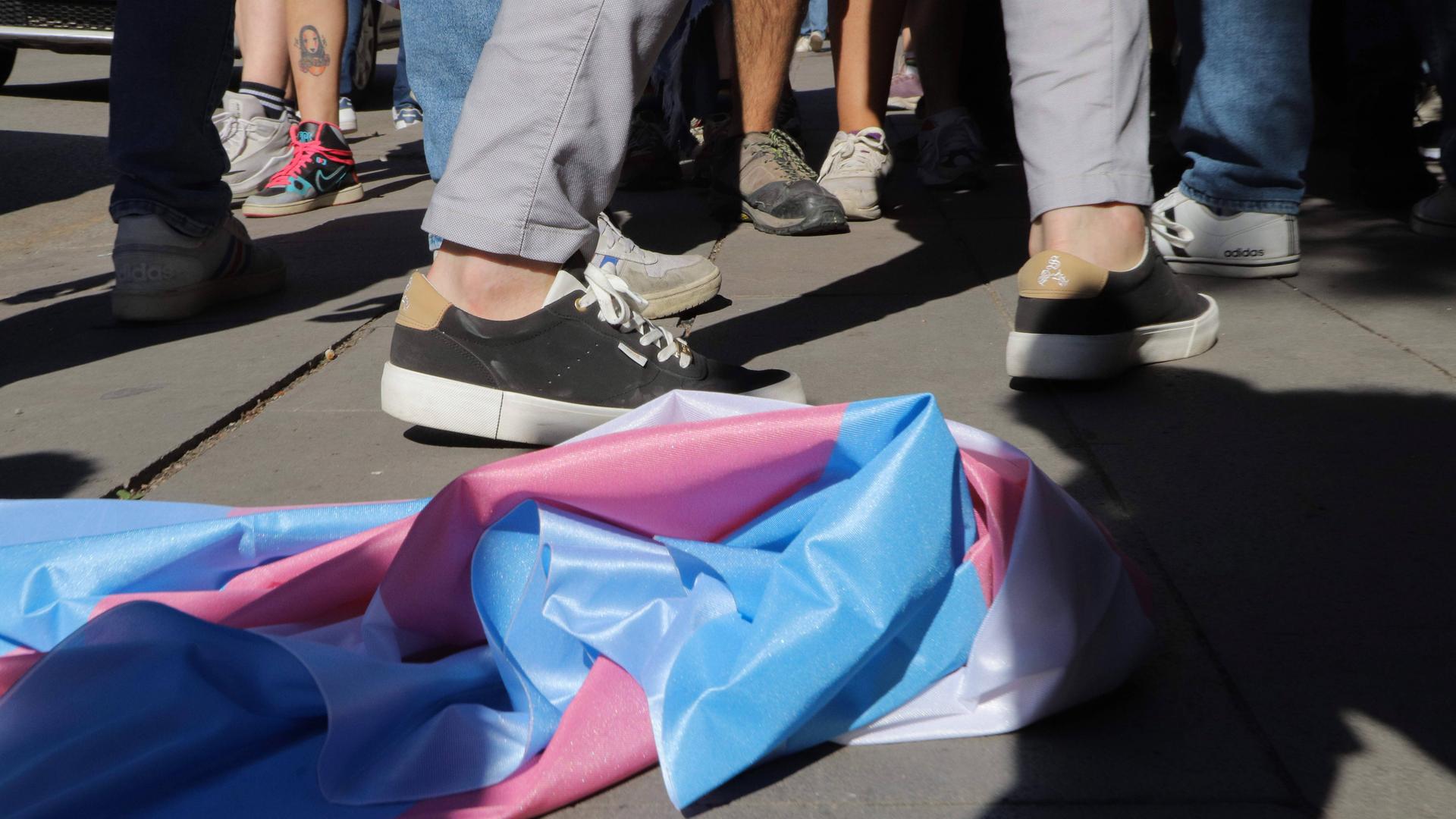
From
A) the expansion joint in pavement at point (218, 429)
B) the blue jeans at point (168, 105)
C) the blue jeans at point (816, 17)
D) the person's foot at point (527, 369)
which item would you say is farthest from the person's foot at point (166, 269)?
the blue jeans at point (816, 17)

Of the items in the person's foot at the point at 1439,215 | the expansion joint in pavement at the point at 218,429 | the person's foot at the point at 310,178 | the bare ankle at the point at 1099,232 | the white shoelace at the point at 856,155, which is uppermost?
the bare ankle at the point at 1099,232

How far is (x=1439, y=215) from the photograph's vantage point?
3102 millimetres

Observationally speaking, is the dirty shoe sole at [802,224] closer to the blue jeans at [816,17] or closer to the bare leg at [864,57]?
the bare leg at [864,57]

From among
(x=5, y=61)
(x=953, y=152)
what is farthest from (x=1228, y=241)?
(x=5, y=61)

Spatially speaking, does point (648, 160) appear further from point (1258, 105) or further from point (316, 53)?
point (1258, 105)

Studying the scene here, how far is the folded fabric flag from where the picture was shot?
98 centimetres

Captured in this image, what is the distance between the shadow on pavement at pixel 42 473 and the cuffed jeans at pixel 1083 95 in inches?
60.3

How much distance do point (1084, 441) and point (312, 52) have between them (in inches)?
141

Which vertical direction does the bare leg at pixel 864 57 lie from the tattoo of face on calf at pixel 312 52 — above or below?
above

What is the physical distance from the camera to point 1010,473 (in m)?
1.19

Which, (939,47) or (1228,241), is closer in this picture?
(1228,241)

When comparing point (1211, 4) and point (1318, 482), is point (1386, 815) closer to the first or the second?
point (1318, 482)


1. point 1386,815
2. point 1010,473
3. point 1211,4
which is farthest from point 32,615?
point 1211,4

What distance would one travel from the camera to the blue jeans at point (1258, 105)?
9.20ft
